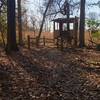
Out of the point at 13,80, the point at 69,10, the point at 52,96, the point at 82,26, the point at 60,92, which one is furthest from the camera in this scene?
the point at 69,10

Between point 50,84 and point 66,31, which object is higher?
point 66,31

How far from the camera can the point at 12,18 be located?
18.2 metres

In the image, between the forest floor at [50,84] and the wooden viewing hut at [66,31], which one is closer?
the forest floor at [50,84]

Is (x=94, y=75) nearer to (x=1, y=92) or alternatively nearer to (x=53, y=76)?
(x=53, y=76)

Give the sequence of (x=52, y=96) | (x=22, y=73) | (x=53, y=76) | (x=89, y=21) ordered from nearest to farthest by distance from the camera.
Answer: (x=52, y=96) < (x=53, y=76) < (x=22, y=73) < (x=89, y=21)

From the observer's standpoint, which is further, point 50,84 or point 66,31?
point 66,31

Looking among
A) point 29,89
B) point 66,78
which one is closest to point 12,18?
point 66,78

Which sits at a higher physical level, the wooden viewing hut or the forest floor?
the wooden viewing hut

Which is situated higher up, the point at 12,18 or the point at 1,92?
the point at 12,18

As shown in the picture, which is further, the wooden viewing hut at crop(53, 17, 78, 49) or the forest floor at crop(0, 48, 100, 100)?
the wooden viewing hut at crop(53, 17, 78, 49)

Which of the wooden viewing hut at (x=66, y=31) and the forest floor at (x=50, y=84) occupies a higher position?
the wooden viewing hut at (x=66, y=31)

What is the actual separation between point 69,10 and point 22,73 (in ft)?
72.5

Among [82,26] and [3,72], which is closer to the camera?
[3,72]

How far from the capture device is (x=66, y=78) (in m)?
9.08
